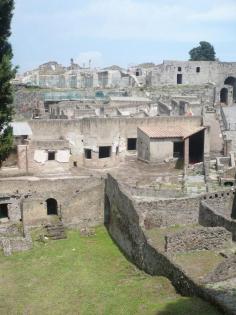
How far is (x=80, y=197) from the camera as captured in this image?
27.2 metres

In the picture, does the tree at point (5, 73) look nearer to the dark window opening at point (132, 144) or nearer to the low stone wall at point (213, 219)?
the low stone wall at point (213, 219)

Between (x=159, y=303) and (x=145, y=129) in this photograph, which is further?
(x=145, y=129)

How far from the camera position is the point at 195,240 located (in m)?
17.8

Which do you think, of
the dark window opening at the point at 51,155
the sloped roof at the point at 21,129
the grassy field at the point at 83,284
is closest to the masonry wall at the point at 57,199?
the grassy field at the point at 83,284

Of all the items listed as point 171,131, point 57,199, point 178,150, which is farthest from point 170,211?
point 171,131

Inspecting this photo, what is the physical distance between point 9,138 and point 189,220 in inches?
328

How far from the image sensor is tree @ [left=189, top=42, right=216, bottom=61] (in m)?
82.4

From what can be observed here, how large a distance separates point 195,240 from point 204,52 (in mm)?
68562

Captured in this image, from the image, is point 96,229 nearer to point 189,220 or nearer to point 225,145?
point 189,220

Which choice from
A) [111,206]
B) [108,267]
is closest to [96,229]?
[111,206]

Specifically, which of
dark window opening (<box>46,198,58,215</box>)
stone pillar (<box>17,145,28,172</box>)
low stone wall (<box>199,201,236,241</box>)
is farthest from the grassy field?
stone pillar (<box>17,145,28,172</box>)

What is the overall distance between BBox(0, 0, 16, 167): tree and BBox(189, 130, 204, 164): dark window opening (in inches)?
654

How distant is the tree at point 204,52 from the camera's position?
3246 inches

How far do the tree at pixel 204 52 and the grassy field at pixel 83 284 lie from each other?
201 ft
